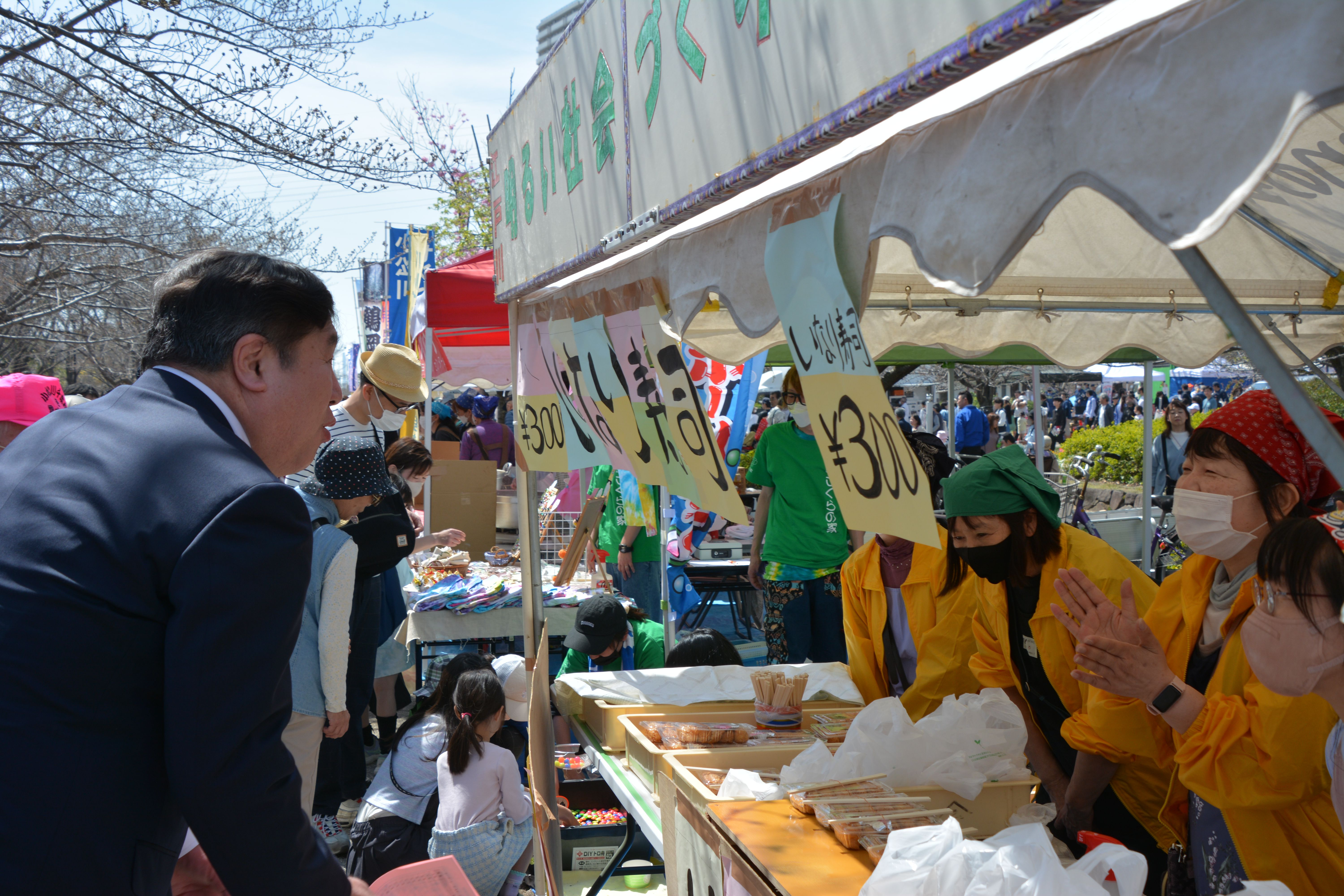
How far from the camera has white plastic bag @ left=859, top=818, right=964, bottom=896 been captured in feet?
5.00

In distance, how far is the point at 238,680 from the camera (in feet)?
4.17

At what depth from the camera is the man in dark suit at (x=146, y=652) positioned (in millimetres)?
1232

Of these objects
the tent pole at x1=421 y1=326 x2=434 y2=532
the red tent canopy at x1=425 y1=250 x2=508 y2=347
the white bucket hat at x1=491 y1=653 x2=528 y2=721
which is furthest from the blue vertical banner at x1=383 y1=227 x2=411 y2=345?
the white bucket hat at x1=491 y1=653 x2=528 y2=721

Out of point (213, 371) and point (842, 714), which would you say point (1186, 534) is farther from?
point (213, 371)

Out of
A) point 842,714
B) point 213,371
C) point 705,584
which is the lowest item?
point 705,584

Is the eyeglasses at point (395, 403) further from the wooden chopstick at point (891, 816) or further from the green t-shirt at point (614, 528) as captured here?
the wooden chopstick at point (891, 816)

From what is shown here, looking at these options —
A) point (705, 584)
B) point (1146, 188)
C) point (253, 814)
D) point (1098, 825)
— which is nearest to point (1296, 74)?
point (1146, 188)

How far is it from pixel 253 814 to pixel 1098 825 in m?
2.27

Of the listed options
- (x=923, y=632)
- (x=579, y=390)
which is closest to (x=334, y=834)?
(x=579, y=390)

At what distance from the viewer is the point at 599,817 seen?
13.4ft

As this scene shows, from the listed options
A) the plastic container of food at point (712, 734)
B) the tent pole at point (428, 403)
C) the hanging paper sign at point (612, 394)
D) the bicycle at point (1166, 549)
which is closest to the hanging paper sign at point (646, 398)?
the hanging paper sign at point (612, 394)

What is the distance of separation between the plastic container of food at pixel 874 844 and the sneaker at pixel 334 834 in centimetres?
371

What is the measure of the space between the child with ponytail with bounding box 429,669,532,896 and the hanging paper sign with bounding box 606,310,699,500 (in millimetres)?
1747

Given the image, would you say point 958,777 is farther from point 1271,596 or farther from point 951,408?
point 951,408
